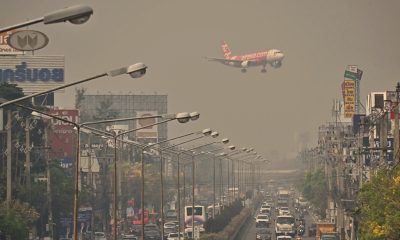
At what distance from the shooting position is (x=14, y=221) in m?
77.9

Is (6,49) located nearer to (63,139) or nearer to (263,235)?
(63,139)

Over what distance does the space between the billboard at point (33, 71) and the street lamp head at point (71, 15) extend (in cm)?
13892

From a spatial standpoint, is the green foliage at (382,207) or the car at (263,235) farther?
the car at (263,235)

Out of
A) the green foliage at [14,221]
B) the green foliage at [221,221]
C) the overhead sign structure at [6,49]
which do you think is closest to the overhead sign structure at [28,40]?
the overhead sign structure at [6,49]

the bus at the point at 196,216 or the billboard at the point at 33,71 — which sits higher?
the billboard at the point at 33,71

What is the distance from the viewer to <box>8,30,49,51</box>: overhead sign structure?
138m

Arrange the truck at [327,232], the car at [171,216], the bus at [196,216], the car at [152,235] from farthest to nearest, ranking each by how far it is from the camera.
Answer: the car at [171,216] → the bus at [196,216] → the car at [152,235] → the truck at [327,232]

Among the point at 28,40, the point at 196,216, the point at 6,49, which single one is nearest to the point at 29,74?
the point at 6,49

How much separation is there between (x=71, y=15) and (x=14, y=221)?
53151 mm

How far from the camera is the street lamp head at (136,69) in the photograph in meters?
32.9

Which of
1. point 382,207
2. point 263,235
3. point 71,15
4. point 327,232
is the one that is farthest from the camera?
point 263,235

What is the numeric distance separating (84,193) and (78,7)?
101 metres

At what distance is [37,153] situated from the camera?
117 metres

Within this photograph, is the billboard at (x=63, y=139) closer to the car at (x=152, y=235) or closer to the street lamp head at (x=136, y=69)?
the car at (x=152, y=235)
